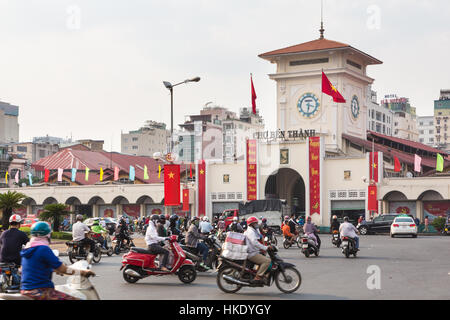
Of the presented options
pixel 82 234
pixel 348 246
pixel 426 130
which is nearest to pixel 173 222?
pixel 82 234

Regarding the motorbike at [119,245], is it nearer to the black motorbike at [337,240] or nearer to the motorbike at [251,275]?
the black motorbike at [337,240]

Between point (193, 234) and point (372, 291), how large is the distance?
20.3 feet

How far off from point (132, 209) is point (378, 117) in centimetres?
7125

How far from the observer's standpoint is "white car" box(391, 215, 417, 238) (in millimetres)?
40438

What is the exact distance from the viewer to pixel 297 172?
58.5 metres

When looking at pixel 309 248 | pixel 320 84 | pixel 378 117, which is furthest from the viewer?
pixel 378 117

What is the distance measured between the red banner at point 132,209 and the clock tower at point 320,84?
1510 centimetres

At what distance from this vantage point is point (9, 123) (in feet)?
413

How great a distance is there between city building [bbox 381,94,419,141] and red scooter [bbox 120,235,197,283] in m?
124

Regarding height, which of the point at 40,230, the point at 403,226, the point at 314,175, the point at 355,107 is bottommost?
the point at 403,226

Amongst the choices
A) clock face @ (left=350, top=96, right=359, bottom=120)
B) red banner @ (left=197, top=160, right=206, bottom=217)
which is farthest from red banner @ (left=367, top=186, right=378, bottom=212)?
red banner @ (left=197, top=160, right=206, bottom=217)

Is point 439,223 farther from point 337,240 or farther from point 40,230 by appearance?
point 40,230

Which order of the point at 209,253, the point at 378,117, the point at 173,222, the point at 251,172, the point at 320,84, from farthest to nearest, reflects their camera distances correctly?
1. the point at 378,117
2. the point at 320,84
3. the point at 251,172
4. the point at 173,222
5. the point at 209,253

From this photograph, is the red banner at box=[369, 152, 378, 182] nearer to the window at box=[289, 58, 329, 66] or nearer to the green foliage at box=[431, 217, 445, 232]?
the green foliage at box=[431, 217, 445, 232]
